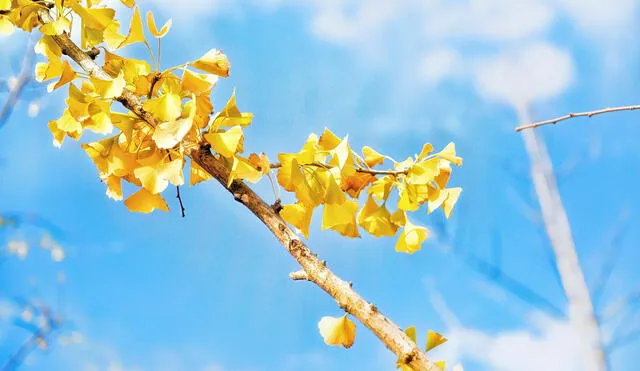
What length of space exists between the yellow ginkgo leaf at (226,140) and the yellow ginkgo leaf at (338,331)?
23 centimetres

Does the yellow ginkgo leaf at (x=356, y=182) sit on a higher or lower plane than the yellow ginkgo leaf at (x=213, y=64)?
lower

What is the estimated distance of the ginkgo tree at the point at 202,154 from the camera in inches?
26.7

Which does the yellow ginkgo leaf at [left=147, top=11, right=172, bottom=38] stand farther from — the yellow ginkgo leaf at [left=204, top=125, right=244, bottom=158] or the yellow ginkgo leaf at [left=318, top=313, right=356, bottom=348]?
the yellow ginkgo leaf at [left=318, top=313, right=356, bottom=348]

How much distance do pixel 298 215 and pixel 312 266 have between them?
11cm

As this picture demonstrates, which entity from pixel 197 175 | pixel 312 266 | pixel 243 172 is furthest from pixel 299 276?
pixel 197 175

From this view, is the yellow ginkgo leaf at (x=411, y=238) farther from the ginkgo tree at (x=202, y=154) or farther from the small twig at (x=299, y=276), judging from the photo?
the small twig at (x=299, y=276)

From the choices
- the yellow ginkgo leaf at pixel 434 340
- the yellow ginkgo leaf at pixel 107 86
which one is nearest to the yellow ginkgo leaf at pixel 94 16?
the yellow ginkgo leaf at pixel 107 86

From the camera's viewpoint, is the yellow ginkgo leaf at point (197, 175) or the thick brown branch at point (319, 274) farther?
the yellow ginkgo leaf at point (197, 175)

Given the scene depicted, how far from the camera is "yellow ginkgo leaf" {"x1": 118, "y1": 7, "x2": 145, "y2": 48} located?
81 cm

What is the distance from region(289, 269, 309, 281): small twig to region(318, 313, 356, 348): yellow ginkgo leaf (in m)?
0.10

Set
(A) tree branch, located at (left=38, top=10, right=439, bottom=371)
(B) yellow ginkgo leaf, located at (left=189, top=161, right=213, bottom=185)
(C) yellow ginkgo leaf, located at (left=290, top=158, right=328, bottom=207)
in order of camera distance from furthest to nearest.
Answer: (B) yellow ginkgo leaf, located at (left=189, top=161, right=213, bottom=185), (C) yellow ginkgo leaf, located at (left=290, top=158, right=328, bottom=207), (A) tree branch, located at (left=38, top=10, right=439, bottom=371)

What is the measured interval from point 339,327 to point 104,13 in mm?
507

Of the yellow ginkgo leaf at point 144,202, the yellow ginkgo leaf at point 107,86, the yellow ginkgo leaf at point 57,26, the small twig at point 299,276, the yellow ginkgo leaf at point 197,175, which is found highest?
the yellow ginkgo leaf at point 57,26

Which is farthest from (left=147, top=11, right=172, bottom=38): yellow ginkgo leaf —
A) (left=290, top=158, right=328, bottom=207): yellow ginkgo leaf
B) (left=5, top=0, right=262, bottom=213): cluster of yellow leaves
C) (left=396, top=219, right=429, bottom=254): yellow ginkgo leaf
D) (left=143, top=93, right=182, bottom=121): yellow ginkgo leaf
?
(left=396, top=219, right=429, bottom=254): yellow ginkgo leaf
